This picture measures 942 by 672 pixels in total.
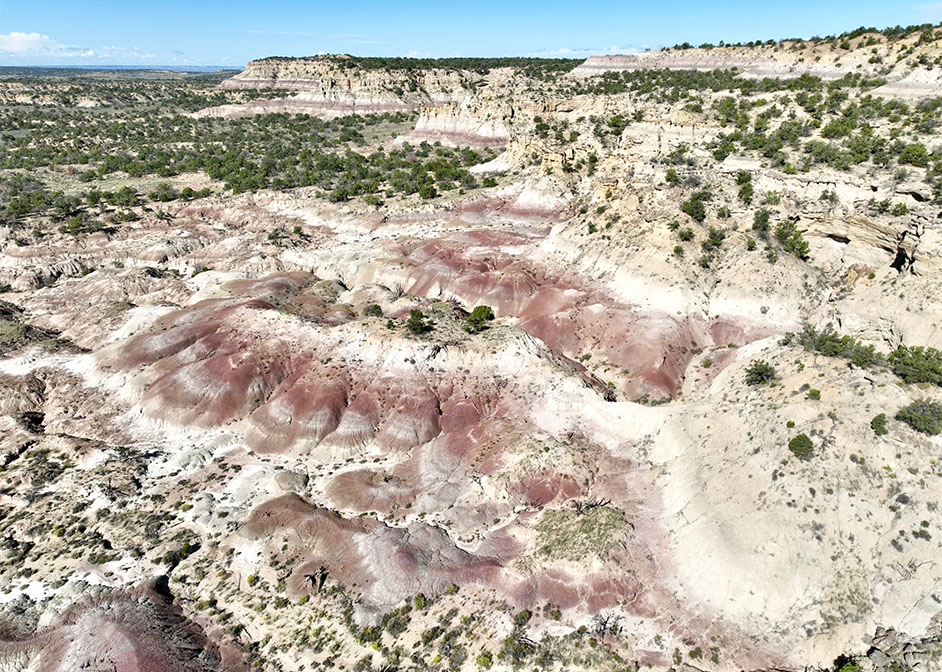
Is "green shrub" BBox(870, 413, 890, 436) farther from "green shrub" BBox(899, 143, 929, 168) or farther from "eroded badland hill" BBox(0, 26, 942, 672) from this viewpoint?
"green shrub" BBox(899, 143, 929, 168)

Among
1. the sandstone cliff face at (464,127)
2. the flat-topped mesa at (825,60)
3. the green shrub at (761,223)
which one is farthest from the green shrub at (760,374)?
the sandstone cliff face at (464,127)

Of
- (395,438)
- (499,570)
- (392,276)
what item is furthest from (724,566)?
(392,276)

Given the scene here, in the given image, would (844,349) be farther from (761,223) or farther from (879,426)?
(761,223)

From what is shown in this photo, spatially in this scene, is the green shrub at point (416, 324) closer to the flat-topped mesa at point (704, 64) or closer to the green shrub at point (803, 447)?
the green shrub at point (803, 447)

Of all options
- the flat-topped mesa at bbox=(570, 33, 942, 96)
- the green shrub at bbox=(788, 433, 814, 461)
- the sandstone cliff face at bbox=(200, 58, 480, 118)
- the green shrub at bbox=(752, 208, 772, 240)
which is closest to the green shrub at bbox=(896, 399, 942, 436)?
the green shrub at bbox=(788, 433, 814, 461)

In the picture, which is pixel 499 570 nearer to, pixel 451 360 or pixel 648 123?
pixel 451 360

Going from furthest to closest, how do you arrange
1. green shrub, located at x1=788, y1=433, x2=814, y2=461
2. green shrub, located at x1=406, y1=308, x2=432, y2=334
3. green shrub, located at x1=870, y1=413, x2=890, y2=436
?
green shrub, located at x1=406, y1=308, x2=432, y2=334
green shrub, located at x1=788, y1=433, x2=814, y2=461
green shrub, located at x1=870, y1=413, x2=890, y2=436
